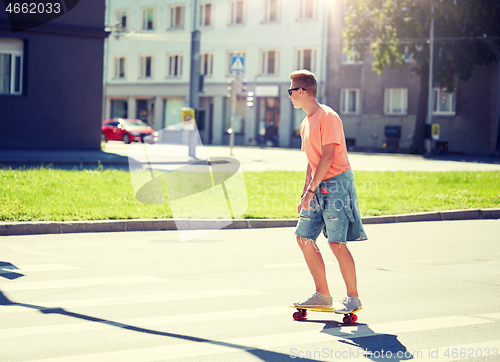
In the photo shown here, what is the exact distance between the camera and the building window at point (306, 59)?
149 feet

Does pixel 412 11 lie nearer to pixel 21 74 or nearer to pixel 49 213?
pixel 21 74

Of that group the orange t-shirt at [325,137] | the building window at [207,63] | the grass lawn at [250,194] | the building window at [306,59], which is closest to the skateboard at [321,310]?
the orange t-shirt at [325,137]


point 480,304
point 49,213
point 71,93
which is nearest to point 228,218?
point 49,213

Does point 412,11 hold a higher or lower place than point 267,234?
higher

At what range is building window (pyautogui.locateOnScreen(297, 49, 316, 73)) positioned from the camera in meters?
45.5

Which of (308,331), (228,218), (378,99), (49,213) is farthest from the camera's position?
(378,99)

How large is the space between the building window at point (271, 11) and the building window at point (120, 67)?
44.2 feet

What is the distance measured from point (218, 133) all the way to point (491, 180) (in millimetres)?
33357

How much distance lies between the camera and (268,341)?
482 centimetres

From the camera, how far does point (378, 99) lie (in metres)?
42.2

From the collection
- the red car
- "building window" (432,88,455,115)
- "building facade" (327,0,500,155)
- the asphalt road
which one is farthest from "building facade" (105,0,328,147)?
the asphalt road

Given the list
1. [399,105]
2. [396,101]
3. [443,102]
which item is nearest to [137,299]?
[443,102]

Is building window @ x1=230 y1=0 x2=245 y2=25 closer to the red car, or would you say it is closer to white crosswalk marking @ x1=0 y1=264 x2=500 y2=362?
the red car

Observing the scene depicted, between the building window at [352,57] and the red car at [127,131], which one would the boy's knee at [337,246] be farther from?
the red car at [127,131]
